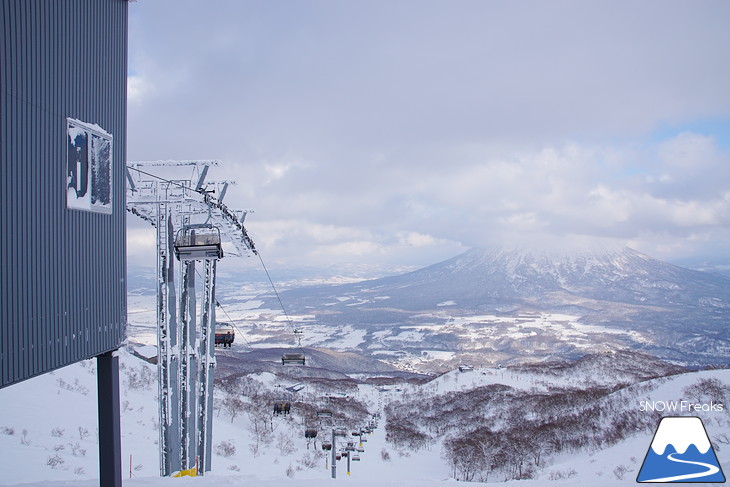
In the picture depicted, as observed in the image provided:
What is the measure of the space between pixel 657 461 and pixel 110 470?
12085 millimetres

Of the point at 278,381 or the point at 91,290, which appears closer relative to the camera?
the point at 91,290

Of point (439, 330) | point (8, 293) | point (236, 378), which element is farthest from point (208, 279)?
point (439, 330)

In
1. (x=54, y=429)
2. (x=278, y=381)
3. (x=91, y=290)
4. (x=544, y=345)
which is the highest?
(x=91, y=290)

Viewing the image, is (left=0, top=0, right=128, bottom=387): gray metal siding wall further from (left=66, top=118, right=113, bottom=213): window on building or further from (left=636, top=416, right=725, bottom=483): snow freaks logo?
(left=636, top=416, right=725, bottom=483): snow freaks logo

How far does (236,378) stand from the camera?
197 ft

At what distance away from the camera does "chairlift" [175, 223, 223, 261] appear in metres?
14.1

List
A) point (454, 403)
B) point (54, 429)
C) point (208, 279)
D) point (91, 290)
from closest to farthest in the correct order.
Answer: point (91, 290) < point (208, 279) < point (54, 429) < point (454, 403)

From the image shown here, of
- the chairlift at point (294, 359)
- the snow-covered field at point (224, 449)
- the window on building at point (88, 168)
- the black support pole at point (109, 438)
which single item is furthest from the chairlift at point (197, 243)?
the chairlift at point (294, 359)

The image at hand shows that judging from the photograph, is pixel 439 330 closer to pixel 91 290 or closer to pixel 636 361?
pixel 636 361

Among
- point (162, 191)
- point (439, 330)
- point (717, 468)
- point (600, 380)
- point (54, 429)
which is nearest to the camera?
point (717, 468)

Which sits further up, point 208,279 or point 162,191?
point 162,191

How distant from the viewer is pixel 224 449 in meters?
25.1

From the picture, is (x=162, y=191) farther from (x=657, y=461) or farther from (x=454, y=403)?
(x=454, y=403)

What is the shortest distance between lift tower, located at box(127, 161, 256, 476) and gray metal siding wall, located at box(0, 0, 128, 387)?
3336mm
